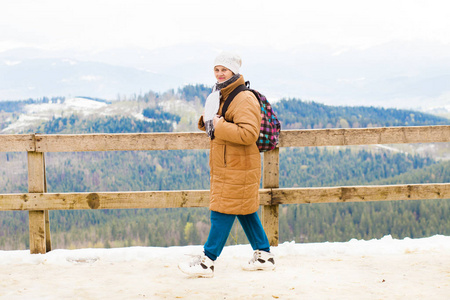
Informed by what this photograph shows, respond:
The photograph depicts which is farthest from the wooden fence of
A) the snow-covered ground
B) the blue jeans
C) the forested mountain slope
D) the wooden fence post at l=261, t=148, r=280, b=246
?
the forested mountain slope

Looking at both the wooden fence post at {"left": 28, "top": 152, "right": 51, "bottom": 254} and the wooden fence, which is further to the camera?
the wooden fence post at {"left": 28, "top": 152, "right": 51, "bottom": 254}

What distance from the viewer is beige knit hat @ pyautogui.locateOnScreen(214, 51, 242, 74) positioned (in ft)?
12.3

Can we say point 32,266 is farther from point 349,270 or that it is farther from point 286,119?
point 286,119

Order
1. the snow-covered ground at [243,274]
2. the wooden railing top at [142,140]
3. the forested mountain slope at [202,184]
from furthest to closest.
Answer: the forested mountain slope at [202,184] < the wooden railing top at [142,140] < the snow-covered ground at [243,274]

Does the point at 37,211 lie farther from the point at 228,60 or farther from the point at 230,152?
the point at 228,60

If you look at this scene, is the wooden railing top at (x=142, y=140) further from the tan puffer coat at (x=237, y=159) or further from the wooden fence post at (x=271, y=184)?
the tan puffer coat at (x=237, y=159)

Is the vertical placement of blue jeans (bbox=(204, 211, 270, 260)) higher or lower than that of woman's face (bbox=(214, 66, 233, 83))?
lower

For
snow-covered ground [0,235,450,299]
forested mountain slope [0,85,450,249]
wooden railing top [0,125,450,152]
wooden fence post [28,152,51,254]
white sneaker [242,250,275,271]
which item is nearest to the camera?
snow-covered ground [0,235,450,299]

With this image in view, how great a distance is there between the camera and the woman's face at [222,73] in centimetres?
377

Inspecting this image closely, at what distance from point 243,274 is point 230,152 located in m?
1.09

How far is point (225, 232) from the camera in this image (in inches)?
154

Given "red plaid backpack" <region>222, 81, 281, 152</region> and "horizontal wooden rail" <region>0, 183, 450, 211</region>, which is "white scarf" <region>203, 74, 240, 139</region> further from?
"horizontal wooden rail" <region>0, 183, 450, 211</region>

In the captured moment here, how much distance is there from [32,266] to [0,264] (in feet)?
1.09

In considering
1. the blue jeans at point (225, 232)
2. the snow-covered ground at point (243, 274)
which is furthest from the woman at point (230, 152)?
the snow-covered ground at point (243, 274)
